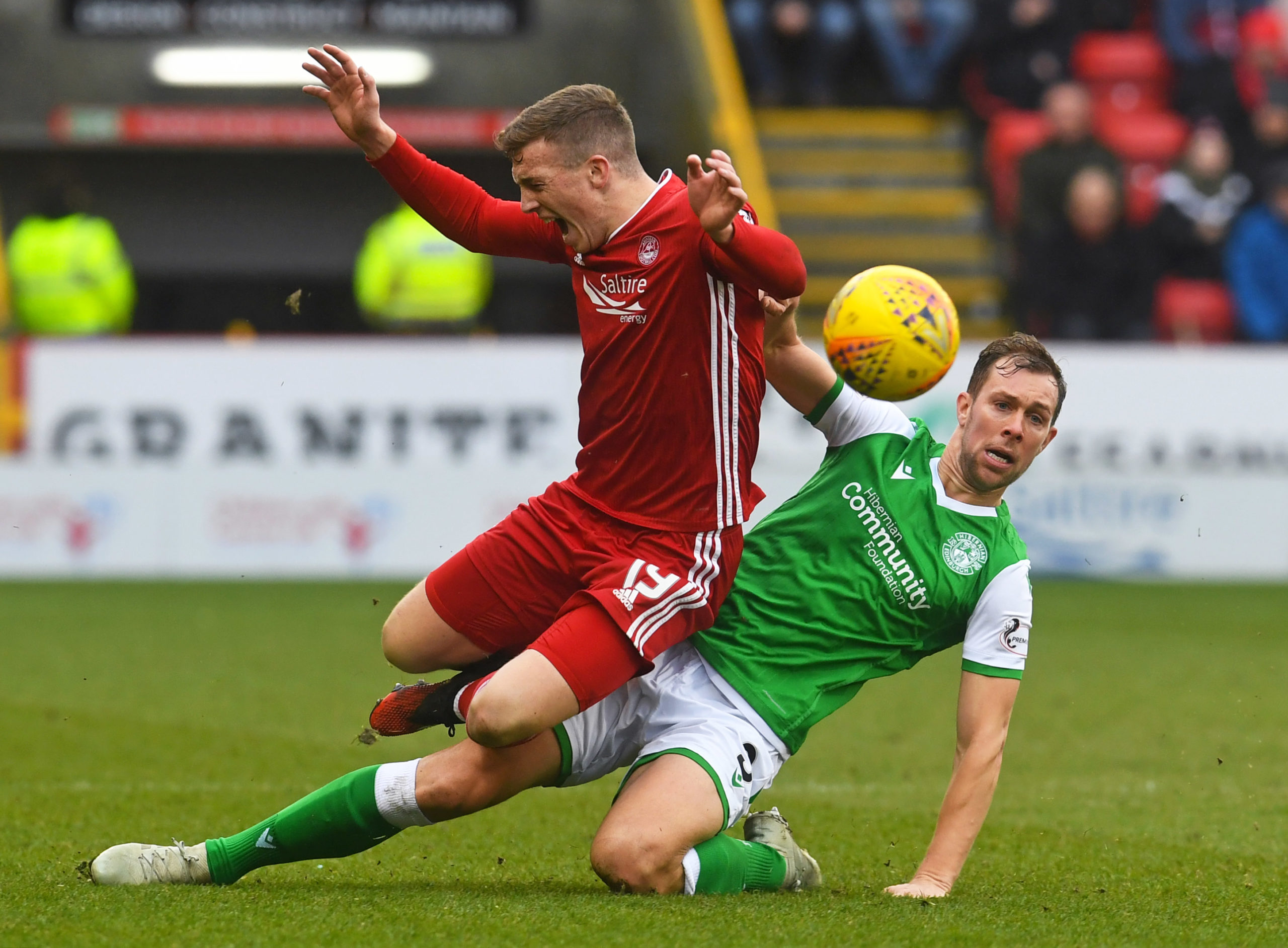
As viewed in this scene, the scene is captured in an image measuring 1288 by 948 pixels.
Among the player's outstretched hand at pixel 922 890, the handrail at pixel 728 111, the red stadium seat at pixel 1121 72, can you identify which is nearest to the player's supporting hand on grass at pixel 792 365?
the player's outstretched hand at pixel 922 890

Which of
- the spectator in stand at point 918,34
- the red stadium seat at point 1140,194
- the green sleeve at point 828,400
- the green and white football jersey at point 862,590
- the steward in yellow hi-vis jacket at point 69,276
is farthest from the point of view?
the spectator in stand at point 918,34

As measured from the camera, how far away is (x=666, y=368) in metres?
4.57

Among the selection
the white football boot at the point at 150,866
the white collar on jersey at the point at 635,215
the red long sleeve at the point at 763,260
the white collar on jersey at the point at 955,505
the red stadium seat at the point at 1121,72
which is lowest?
the white football boot at the point at 150,866

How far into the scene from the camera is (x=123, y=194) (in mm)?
17953

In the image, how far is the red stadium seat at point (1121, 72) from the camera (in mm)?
17984

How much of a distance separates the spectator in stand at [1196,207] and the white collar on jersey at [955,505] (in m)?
11.3

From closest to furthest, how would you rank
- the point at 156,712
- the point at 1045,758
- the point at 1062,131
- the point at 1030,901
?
the point at 1030,901 → the point at 1045,758 → the point at 156,712 → the point at 1062,131

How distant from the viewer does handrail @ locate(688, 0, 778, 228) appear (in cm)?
1571

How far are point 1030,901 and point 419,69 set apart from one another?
1432cm

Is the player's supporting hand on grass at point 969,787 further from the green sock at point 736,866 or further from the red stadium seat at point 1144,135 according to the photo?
the red stadium seat at point 1144,135

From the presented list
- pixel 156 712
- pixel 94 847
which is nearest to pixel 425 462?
pixel 156 712

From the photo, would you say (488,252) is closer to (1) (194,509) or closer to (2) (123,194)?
(1) (194,509)

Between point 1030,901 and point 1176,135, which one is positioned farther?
point 1176,135

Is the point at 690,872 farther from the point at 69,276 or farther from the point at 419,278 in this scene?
the point at 69,276
